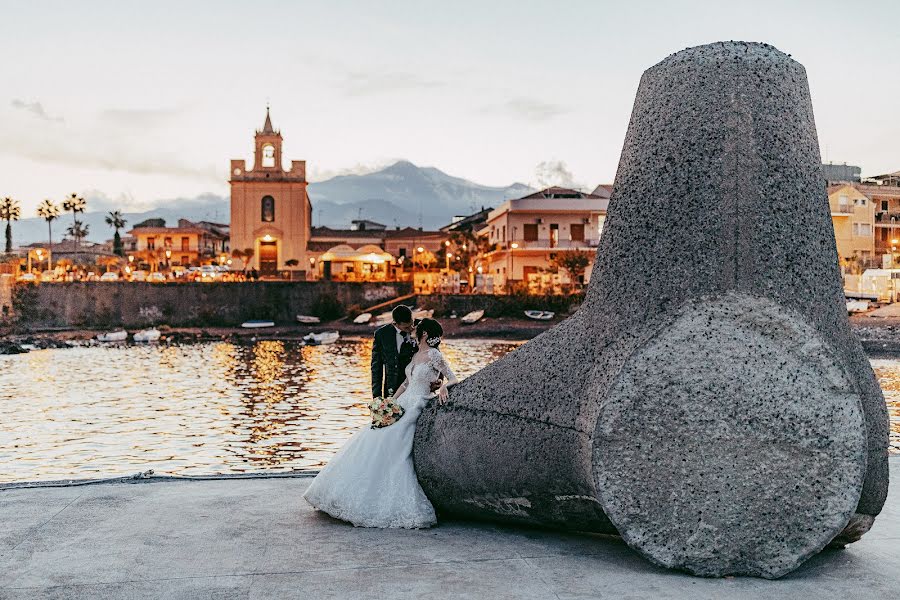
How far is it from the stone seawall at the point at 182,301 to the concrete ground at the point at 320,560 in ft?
227

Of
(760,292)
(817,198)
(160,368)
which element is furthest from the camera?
(160,368)

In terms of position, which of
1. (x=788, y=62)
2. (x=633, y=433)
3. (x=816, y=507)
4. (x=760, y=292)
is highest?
(x=788, y=62)

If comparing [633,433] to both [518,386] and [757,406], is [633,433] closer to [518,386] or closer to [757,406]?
[757,406]

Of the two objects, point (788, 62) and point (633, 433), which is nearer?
point (633, 433)

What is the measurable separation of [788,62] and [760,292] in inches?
64.8

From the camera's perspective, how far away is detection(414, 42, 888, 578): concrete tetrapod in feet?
18.8

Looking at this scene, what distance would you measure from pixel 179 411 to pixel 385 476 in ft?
69.3

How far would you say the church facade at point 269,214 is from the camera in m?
94.8

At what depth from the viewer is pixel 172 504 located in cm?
787

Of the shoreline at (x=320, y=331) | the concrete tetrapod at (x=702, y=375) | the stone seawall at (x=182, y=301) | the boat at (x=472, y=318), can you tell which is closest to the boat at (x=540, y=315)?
the shoreline at (x=320, y=331)

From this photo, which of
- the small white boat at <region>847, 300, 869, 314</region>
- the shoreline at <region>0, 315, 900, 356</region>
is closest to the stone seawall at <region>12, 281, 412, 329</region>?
the shoreline at <region>0, 315, 900, 356</region>

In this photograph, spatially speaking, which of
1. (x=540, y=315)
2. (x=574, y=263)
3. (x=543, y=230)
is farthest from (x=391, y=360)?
(x=543, y=230)

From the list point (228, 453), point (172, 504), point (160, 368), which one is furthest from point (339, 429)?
point (160, 368)

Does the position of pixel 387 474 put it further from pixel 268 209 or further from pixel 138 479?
pixel 268 209
